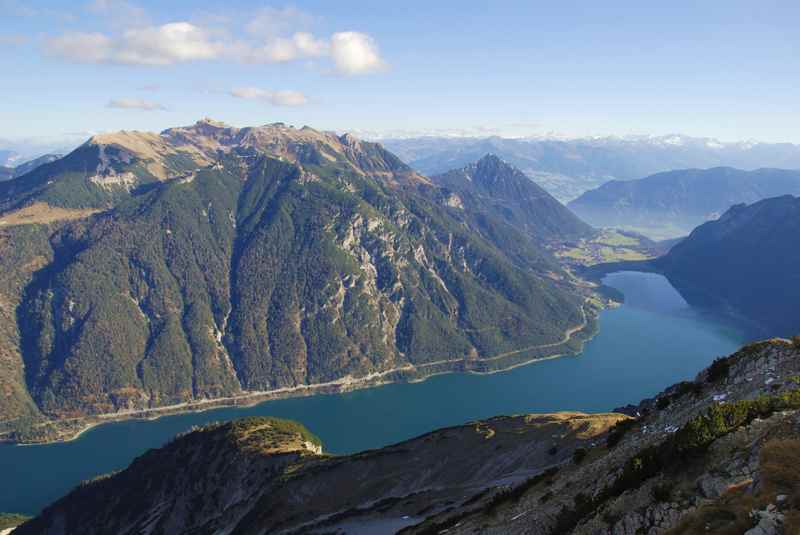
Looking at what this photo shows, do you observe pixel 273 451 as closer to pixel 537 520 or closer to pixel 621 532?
pixel 537 520

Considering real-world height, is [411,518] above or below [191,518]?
above

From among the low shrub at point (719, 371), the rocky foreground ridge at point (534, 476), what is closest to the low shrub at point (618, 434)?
the rocky foreground ridge at point (534, 476)

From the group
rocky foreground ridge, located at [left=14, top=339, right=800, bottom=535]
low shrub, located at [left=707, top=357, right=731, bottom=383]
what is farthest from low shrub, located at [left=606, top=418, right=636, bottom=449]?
low shrub, located at [left=707, top=357, right=731, bottom=383]

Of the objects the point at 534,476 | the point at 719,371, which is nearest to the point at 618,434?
the point at 719,371

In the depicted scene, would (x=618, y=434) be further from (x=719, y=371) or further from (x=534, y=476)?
(x=534, y=476)

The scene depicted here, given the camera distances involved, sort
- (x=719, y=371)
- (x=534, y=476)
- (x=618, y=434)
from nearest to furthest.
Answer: (x=719, y=371) → (x=618, y=434) → (x=534, y=476)

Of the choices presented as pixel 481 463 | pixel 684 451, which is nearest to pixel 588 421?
pixel 481 463

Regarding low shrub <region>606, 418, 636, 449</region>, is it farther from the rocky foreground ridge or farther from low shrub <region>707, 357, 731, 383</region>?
low shrub <region>707, 357, 731, 383</region>

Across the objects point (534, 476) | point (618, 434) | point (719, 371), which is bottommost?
point (534, 476)

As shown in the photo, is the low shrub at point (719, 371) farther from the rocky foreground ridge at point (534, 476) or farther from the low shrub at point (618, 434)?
the low shrub at point (618, 434)
